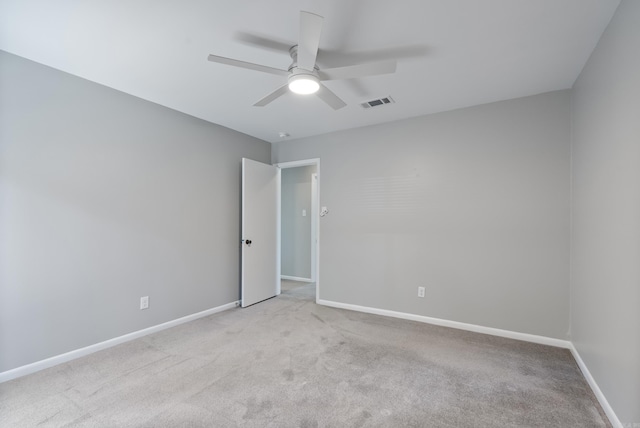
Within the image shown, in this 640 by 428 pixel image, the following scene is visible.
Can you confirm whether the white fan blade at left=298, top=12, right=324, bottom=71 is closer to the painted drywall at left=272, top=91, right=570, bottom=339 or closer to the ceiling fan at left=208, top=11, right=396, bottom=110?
the ceiling fan at left=208, top=11, right=396, bottom=110

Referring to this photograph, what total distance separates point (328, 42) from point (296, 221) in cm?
405

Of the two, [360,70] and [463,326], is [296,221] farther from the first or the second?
[360,70]

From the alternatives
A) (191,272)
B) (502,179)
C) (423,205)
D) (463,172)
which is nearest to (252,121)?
(191,272)

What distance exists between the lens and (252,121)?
368 centimetres

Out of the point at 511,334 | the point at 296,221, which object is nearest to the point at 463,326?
the point at 511,334

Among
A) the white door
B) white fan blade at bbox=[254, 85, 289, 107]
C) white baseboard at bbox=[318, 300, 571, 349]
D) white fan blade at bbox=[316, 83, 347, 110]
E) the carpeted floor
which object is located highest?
white fan blade at bbox=[254, 85, 289, 107]

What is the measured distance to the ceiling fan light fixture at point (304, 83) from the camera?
6.64 ft

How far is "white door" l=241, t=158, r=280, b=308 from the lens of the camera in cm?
405

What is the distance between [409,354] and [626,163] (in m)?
2.08

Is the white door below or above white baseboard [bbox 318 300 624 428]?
above

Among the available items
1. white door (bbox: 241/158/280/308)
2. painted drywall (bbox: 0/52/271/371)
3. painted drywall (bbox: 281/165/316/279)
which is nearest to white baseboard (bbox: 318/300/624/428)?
white door (bbox: 241/158/280/308)

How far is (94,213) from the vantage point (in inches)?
104

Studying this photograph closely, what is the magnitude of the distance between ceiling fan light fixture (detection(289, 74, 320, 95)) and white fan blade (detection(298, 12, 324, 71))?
0.07 m

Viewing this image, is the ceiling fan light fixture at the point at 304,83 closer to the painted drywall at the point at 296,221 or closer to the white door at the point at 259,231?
the white door at the point at 259,231
